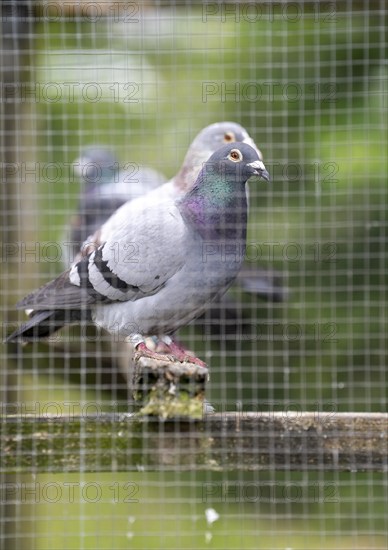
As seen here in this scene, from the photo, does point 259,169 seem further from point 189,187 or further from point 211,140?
point 211,140

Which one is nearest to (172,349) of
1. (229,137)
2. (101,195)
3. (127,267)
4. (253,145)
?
(127,267)

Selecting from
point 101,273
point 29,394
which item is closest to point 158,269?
point 101,273

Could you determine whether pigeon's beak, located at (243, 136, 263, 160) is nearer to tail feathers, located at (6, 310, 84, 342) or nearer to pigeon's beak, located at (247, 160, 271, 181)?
pigeon's beak, located at (247, 160, 271, 181)

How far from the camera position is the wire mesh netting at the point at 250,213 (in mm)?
2332

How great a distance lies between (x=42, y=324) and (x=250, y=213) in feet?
2.90

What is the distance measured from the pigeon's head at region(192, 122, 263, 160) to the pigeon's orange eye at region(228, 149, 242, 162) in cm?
69

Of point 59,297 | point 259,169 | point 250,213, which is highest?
point 259,169

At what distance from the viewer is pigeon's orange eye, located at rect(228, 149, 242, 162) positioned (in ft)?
6.75

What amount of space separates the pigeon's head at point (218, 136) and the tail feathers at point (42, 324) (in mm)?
791

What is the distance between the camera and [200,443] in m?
1.45

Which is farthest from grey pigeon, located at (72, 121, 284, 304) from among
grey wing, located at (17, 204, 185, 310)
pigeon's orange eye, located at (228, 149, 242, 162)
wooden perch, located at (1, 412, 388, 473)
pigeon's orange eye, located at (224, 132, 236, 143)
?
wooden perch, located at (1, 412, 388, 473)

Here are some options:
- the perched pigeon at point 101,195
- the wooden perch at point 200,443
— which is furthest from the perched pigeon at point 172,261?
the perched pigeon at point 101,195

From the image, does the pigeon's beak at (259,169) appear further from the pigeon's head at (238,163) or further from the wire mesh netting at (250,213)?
the wire mesh netting at (250,213)

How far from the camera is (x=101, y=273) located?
6.97 feet
